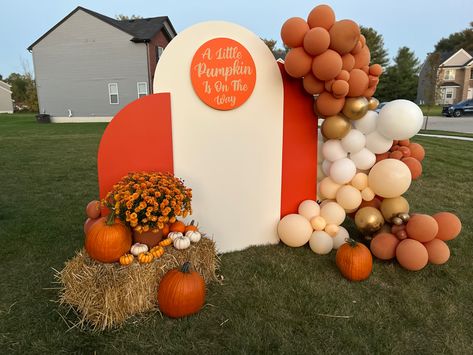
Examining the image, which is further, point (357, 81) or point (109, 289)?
point (357, 81)

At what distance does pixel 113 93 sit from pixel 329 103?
22025 millimetres

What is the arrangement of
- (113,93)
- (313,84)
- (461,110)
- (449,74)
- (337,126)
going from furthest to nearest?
(449,74), (461,110), (113,93), (337,126), (313,84)

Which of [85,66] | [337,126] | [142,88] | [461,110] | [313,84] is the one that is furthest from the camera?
[461,110]

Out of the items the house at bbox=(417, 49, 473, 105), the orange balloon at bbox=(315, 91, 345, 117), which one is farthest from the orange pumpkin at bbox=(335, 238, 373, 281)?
the house at bbox=(417, 49, 473, 105)

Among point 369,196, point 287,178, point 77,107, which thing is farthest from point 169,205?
point 77,107

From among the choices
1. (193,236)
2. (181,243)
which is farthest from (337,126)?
(181,243)

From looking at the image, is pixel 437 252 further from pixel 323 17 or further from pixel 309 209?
pixel 323 17

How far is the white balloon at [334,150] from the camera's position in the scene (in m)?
3.54

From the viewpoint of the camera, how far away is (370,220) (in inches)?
137

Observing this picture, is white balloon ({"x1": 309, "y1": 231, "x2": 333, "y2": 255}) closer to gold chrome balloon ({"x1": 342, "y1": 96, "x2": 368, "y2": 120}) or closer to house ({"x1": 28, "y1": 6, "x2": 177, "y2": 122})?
gold chrome balloon ({"x1": 342, "y1": 96, "x2": 368, "y2": 120})

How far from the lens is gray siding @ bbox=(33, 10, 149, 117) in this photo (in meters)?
21.8

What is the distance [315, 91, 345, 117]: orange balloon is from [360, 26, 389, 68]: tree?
155 ft

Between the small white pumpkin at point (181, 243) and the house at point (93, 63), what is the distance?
2072 centimetres

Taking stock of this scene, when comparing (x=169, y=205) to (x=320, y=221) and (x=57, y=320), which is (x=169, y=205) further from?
(x=320, y=221)
